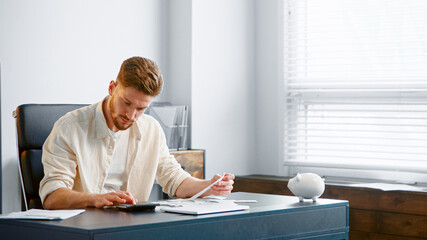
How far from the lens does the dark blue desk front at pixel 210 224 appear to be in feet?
5.40

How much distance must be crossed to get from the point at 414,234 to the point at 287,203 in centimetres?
128

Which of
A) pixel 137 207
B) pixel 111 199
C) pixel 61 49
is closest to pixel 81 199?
pixel 111 199

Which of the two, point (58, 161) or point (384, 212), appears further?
point (384, 212)

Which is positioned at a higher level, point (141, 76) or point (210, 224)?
point (141, 76)

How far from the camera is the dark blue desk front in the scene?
1646 millimetres

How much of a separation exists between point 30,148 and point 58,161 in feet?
0.76

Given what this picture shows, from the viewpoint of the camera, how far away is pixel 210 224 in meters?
A: 1.84

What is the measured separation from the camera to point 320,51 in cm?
392

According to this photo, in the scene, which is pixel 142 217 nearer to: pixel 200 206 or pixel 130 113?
pixel 200 206

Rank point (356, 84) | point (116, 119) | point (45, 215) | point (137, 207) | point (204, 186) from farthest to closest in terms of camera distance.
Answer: point (356, 84) → point (204, 186) → point (116, 119) → point (137, 207) → point (45, 215)

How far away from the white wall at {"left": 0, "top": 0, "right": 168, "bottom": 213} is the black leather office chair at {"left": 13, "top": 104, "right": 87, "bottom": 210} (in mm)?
655

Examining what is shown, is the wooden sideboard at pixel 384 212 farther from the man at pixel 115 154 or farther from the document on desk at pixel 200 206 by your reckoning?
the document on desk at pixel 200 206

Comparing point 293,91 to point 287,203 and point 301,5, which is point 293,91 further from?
point 287,203

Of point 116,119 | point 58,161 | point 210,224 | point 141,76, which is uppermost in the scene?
point 141,76
